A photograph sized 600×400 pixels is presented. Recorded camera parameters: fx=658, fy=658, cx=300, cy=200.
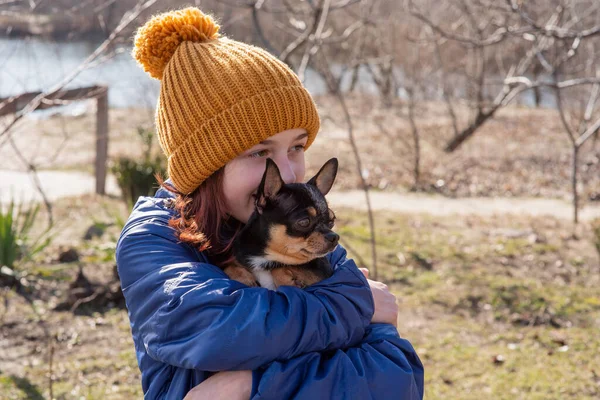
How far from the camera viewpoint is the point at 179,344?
1808 millimetres

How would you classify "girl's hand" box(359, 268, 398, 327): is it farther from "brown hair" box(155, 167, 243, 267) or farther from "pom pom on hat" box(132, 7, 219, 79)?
"pom pom on hat" box(132, 7, 219, 79)

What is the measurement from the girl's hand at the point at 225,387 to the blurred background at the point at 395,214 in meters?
2.15

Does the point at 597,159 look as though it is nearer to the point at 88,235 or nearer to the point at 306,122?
the point at 88,235

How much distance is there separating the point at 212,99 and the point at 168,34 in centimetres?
37

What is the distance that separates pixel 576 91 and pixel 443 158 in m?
4.01

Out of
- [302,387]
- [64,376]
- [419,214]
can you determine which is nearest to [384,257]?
[419,214]

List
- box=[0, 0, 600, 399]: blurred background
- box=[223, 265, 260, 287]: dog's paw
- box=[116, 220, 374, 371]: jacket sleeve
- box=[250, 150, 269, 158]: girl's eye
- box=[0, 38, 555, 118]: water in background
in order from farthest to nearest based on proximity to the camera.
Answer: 1. box=[0, 38, 555, 118]: water in background
2. box=[0, 0, 600, 399]: blurred background
3. box=[250, 150, 269, 158]: girl's eye
4. box=[223, 265, 260, 287]: dog's paw
5. box=[116, 220, 374, 371]: jacket sleeve

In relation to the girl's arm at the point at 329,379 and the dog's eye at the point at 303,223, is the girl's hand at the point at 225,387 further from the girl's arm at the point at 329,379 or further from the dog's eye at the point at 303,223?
the dog's eye at the point at 303,223

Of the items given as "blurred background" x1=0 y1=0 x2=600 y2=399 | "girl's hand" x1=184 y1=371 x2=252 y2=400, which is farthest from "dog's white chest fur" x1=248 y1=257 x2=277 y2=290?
"blurred background" x1=0 y1=0 x2=600 y2=399

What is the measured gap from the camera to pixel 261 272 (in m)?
2.23

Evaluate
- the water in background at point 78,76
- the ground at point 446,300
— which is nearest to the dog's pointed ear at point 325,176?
the water in background at point 78,76

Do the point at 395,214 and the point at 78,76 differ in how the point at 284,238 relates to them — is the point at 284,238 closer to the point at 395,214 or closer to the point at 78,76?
the point at 78,76

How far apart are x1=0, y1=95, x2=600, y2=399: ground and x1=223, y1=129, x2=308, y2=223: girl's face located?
8.90 ft

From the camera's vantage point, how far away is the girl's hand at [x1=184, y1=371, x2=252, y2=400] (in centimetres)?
178
